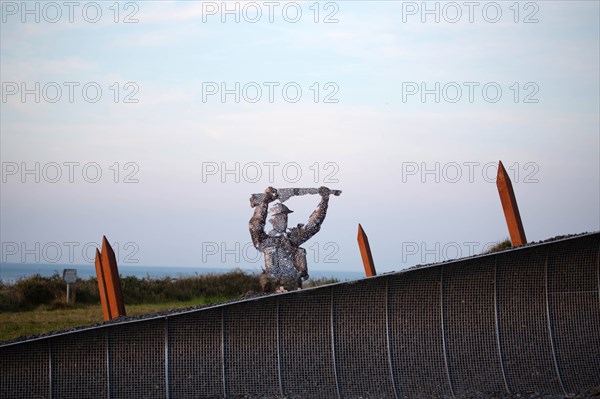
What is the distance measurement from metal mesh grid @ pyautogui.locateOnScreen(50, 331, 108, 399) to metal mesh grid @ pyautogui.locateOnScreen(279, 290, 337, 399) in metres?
2.40

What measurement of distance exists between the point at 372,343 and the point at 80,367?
3.89m

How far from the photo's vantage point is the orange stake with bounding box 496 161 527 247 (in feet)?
44.0

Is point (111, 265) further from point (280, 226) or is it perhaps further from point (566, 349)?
point (566, 349)

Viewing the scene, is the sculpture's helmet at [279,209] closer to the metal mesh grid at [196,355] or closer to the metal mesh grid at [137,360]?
the metal mesh grid at [196,355]

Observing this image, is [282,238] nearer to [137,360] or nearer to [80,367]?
[137,360]

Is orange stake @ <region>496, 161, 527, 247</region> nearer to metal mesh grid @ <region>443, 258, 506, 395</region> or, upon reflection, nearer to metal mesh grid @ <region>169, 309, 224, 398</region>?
metal mesh grid @ <region>443, 258, 506, 395</region>

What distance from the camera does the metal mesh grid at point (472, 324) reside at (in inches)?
482

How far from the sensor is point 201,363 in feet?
39.5

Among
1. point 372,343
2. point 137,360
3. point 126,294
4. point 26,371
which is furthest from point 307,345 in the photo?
point 126,294

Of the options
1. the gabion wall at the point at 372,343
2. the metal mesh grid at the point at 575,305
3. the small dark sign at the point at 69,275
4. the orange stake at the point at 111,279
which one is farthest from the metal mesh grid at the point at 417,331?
the small dark sign at the point at 69,275

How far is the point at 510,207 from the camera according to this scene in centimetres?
1342

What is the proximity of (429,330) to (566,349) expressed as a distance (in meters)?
1.90

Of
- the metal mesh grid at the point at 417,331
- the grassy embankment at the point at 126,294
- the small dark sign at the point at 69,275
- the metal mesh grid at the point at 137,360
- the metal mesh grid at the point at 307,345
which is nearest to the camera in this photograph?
the metal mesh grid at the point at 137,360

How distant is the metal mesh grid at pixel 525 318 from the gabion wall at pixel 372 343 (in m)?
0.01
